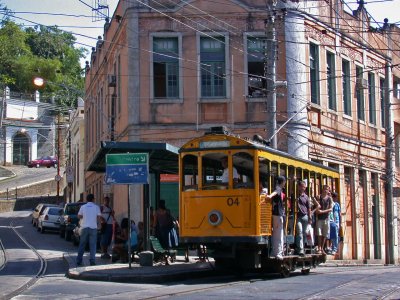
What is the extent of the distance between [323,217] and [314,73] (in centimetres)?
1215

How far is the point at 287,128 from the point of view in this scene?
2888 cm

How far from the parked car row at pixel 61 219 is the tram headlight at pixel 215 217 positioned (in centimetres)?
1320

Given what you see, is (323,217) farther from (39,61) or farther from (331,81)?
(39,61)

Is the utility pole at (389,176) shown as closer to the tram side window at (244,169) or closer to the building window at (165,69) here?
the building window at (165,69)

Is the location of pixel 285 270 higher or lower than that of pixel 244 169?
lower

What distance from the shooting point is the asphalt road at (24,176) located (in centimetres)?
7006

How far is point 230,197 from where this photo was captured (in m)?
17.0

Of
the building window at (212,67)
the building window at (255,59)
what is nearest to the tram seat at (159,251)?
the building window at (212,67)

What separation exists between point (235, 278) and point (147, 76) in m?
12.1

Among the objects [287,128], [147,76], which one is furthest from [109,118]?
[287,128]

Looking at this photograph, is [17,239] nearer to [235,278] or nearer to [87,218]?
[87,218]

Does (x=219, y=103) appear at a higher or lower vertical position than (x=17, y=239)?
higher

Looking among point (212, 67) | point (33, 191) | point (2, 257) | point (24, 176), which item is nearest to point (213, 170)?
point (2, 257)

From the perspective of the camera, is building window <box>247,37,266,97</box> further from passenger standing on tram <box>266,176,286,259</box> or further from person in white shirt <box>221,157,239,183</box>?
person in white shirt <box>221,157,239,183</box>
